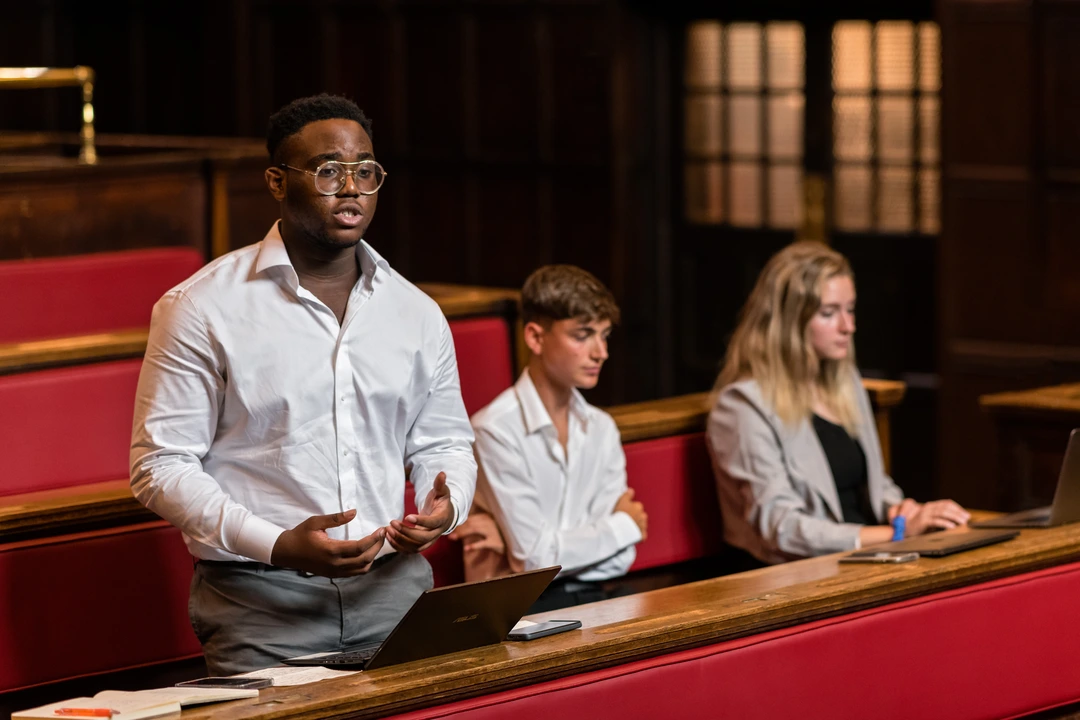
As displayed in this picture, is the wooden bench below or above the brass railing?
below

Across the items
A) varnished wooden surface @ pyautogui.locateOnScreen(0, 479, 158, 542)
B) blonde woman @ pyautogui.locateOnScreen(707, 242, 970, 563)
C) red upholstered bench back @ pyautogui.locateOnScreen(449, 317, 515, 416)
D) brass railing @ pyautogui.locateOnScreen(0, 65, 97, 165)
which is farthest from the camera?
brass railing @ pyautogui.locateOnScreen(0, 65, 97, 165)

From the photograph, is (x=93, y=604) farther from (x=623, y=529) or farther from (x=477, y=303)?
(x=477, y=303)

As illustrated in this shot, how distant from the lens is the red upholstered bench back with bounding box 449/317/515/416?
4.39m

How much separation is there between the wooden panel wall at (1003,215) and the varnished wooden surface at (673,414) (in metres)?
1.99

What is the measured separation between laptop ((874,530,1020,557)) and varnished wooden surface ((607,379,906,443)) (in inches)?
34.7

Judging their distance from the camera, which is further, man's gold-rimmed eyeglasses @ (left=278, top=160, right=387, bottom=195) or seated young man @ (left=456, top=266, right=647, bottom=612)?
seated young man @ (left=456, top=266, right=647, bottom=612)

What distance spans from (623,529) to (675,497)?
0.51m

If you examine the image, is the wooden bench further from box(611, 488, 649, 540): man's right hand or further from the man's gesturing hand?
the man's gesturing hand

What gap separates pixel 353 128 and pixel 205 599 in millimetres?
717

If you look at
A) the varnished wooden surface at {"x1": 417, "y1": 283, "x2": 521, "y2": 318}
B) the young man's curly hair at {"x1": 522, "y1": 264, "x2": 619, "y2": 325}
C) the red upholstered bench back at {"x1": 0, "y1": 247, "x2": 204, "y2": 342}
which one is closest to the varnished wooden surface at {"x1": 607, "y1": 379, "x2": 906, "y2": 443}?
the young man's curly hair at {"x1": 522, "y1": 264, "x2": 619, "y2": 325}

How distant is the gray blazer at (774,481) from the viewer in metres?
3.48

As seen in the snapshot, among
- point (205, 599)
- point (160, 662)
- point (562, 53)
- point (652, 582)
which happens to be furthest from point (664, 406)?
point (562, 53)

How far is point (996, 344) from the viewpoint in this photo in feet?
19.8

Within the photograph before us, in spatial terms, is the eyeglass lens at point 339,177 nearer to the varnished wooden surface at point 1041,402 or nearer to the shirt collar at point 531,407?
the shirt collar at point 531,407
